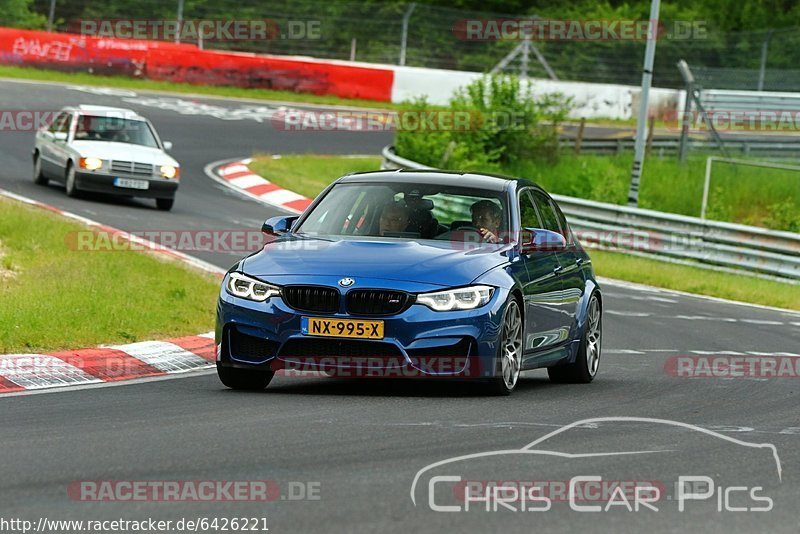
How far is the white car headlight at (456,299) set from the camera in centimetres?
940

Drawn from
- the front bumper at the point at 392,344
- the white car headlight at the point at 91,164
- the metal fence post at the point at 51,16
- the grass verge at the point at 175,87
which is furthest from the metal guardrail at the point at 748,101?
the front bumper at the point at 392,344

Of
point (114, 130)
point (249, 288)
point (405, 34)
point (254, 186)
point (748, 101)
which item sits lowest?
point (254, 186)

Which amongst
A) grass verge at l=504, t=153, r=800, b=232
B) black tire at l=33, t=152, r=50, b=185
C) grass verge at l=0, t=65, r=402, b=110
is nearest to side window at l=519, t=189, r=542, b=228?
black tire at l=33, t=152, r=50, b=185

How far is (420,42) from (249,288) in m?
36.3

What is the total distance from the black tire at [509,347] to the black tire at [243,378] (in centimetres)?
147

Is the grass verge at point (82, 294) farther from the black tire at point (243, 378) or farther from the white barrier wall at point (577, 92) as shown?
the white barrier wall at point (577, 92)

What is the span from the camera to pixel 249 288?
9.64 meters

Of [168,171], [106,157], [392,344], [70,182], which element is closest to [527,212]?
[392,344]

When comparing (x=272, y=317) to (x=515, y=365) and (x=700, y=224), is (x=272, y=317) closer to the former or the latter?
(x=515, y=365)

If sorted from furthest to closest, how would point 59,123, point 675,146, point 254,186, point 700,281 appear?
point 675,146
point 254,186
point 59,123
point 700,281

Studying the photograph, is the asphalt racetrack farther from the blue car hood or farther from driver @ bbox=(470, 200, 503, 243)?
driver @ bbox=(470, 200, 503, 243)

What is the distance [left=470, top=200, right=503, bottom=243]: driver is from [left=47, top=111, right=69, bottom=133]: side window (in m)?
16.1

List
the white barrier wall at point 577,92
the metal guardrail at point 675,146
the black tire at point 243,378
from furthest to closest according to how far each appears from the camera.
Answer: the white barrier wall at point 577,92
the metal guardrail at point 675,146
the black tire at point 243,378

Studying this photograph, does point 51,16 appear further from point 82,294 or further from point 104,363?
point 104,363
